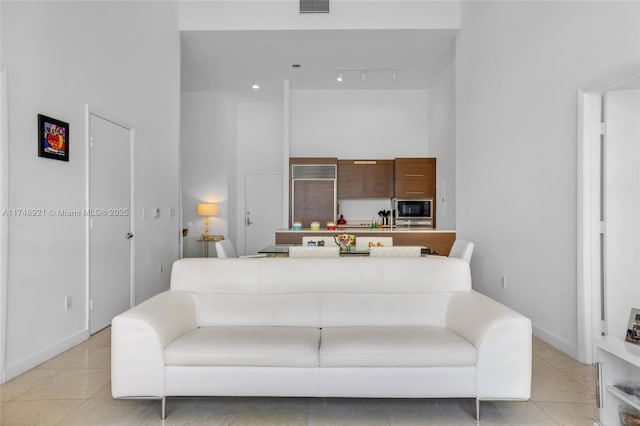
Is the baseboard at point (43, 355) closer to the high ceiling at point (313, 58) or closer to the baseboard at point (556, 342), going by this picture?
the baseboard at point (556, 342)

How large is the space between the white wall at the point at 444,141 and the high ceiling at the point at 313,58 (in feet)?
0.86

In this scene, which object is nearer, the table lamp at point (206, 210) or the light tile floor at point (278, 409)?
the light tile floor at point (278, 409)

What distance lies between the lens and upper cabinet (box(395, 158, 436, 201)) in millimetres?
7953

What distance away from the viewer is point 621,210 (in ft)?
9.87

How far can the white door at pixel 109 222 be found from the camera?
3893 millimetres

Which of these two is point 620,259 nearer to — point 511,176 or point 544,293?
point 544,293

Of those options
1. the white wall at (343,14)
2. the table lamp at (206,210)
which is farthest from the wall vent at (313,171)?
the white wall at (343,14)

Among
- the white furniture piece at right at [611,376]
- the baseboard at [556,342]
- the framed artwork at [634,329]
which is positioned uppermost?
the framed artwork at [634,329]

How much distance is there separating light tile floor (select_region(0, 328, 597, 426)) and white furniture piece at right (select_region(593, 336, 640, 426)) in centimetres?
23

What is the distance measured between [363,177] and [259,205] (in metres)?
2.55

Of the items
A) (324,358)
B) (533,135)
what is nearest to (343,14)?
(533,135)

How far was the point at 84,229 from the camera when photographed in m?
3.75

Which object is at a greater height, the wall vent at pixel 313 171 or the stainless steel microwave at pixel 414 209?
the wall vent at pixel 313 171

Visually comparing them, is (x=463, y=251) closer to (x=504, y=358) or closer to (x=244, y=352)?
(x=504, y=358)
